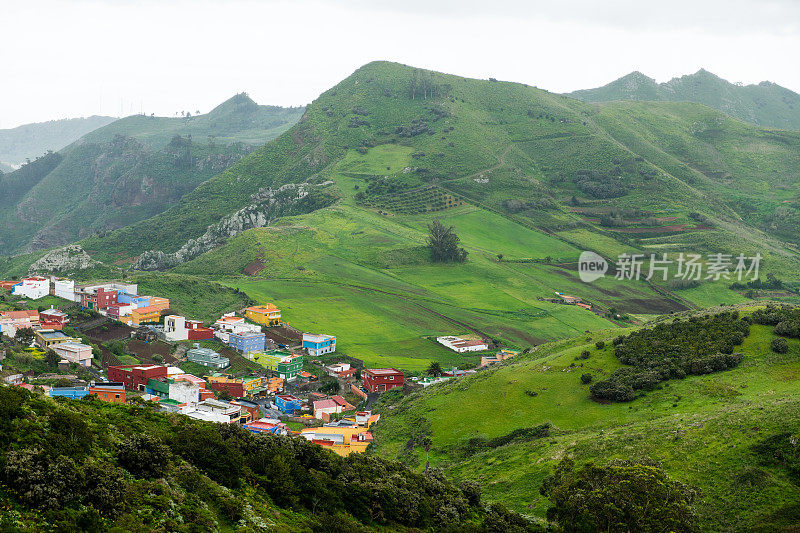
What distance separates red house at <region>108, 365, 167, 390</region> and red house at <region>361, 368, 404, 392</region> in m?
24.1

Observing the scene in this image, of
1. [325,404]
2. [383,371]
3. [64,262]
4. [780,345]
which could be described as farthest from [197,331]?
[780,345]

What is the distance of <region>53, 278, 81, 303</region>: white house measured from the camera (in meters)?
102

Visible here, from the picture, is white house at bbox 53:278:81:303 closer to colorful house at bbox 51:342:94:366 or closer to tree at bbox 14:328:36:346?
tree at bbox 14:328:36:346

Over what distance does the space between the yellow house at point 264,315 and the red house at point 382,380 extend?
89.5ft

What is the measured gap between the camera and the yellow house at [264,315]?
106 m

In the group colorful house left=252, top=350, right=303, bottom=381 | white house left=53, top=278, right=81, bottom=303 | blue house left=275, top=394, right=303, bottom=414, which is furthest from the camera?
white house left=53, top=278, right=81, bottom=303

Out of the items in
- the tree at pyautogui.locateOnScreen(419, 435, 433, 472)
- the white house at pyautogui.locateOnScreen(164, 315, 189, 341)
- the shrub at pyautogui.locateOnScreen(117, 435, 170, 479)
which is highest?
the shrub at pyautogui.locateOnScreen(117, 435, 170, 479)

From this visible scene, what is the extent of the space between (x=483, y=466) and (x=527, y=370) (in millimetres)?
17994

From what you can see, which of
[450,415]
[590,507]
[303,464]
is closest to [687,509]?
[590,507]

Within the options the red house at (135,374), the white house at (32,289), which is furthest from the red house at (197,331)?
the white house at (32,289)

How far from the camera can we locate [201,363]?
87.6 m

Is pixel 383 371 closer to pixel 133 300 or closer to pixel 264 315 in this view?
pixel 264 315

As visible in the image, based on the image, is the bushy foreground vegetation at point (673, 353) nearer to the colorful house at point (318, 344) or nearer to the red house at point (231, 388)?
the red house at point (231, 388)

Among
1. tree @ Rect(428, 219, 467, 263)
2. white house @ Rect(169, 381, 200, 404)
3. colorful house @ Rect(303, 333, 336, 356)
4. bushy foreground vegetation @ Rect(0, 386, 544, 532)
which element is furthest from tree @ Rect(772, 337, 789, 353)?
tree @ Rect(428, 219, 467, 263)
